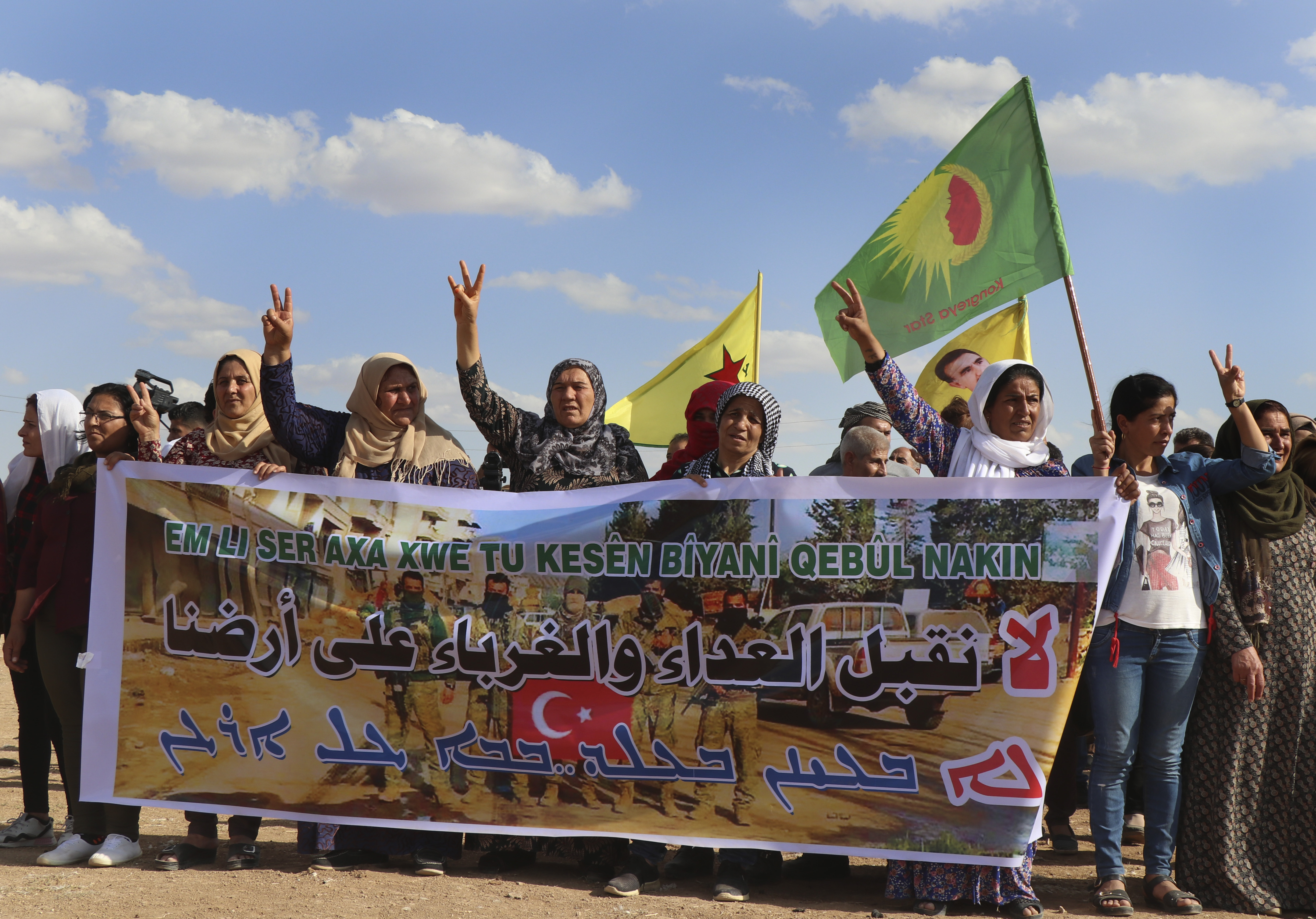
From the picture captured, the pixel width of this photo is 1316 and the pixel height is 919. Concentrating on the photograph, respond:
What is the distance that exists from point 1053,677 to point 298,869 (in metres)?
2.92

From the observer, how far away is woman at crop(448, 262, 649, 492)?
4281 mm

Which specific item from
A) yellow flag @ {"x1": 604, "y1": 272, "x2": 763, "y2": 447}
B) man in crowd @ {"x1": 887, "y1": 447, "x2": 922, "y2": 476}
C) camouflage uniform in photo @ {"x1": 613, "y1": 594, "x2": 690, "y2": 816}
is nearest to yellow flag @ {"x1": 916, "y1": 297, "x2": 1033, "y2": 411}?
man in crowd @ {"x1": 887, "y1": 447, "x2": 922, "y2": 476}

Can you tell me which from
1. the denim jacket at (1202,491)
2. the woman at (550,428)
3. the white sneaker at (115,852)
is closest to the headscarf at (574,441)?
the woman at (550,428)

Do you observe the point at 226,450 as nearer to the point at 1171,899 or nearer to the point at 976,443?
the point at 976,443

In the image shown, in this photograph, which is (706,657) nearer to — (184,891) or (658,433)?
(184,891)

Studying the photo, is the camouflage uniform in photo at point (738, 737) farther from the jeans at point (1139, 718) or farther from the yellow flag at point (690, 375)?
the yellow flag at point (690, 375)

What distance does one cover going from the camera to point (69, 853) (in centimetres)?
421

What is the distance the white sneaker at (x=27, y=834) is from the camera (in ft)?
15.3

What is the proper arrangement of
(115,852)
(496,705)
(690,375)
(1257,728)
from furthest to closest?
1. (690,375)
2. (115,852)
3. (496,705)
4. (1257,728)

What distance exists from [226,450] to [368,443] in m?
0.61

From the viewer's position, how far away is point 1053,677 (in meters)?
3.65

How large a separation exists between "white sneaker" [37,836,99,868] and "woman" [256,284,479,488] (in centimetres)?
175

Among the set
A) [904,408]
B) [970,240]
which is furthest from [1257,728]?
[970,240]

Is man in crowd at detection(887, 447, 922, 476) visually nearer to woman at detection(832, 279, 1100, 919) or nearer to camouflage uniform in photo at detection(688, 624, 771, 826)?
woman at detection(832, 279, 1100, 919)
